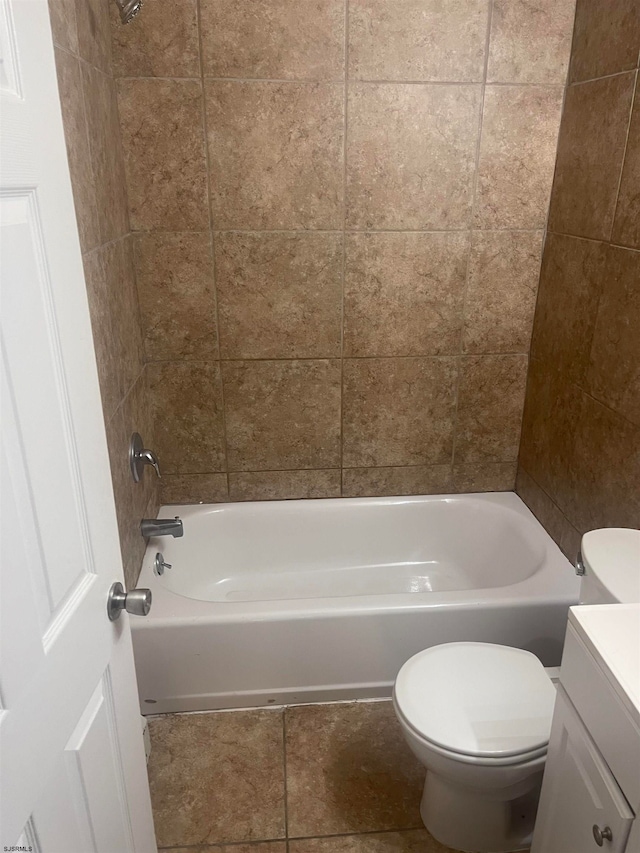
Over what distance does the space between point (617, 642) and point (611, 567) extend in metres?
0.33

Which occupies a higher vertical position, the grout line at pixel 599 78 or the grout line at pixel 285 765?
the grout line at pixel 599 78

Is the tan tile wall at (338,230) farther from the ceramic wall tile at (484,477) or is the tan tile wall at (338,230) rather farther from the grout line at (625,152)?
the grout line at (625,152)

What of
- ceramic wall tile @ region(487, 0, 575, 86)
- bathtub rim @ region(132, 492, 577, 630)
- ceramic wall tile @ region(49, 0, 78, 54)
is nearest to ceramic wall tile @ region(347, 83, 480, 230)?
ceramic wall tile @ region(487, 0, 575, 86)

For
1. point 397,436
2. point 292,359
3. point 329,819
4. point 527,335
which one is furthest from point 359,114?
point 329,819

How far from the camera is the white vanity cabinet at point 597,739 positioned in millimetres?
898

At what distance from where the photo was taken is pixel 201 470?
2383 mm

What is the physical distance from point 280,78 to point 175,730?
6.65 ft

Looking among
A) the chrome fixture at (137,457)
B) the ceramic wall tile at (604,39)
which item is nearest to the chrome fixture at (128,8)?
the chrome fixture at (137,457)

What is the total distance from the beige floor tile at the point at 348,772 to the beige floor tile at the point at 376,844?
0.07 ft

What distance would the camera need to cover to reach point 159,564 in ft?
6.81

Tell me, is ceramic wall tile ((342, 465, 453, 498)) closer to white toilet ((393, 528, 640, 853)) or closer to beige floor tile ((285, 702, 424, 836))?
beige floor tile ((285, 702, 424, 836))

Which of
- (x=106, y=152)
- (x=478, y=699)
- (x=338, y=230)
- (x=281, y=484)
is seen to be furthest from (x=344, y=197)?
(x=478, y=699)

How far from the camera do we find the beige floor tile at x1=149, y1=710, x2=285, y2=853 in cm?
159

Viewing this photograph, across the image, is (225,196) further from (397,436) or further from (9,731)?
(9,731)
